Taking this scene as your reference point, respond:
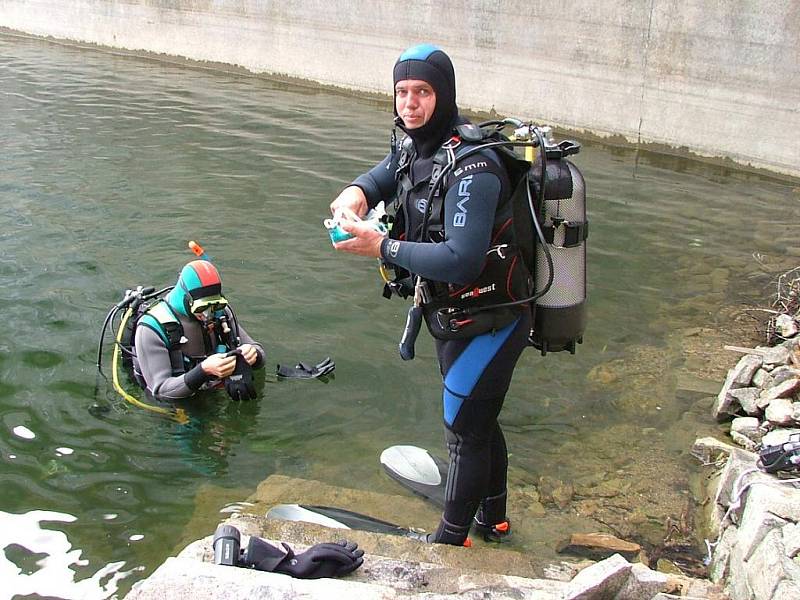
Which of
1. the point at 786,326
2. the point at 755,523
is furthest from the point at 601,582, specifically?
the point at 786,326

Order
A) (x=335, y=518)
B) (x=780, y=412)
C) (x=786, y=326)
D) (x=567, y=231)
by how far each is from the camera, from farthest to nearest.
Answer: (x=786, y=326) → (x=780, y=412) → (x=335, y=518) → (x=567, y=231)

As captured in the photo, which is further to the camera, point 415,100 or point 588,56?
point 588,56

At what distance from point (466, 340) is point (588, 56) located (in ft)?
32.2

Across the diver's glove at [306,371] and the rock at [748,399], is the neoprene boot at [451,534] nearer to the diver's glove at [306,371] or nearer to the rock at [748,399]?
the rock at [748,399]

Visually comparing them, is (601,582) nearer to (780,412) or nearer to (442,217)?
(442,217)

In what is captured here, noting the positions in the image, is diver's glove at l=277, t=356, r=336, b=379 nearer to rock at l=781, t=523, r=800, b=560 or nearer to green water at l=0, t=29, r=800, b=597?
green water at l=0, t=29, r=800, b=597

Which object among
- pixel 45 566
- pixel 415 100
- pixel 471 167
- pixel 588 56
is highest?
pixel 588 56

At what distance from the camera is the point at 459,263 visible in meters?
2.70

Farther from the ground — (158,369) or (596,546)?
(158,369)

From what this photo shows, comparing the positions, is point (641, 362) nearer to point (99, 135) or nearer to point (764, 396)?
point (764, 396)

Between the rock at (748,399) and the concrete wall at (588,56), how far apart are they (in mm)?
6599

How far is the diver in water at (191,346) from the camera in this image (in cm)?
466

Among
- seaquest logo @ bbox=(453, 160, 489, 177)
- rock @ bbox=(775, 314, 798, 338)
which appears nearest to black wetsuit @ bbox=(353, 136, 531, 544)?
seaquest logo @ bbox=(453, 160, 489, 177)

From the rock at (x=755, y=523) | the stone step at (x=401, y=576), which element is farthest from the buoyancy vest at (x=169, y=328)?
the rock at (x=755, y=523)
